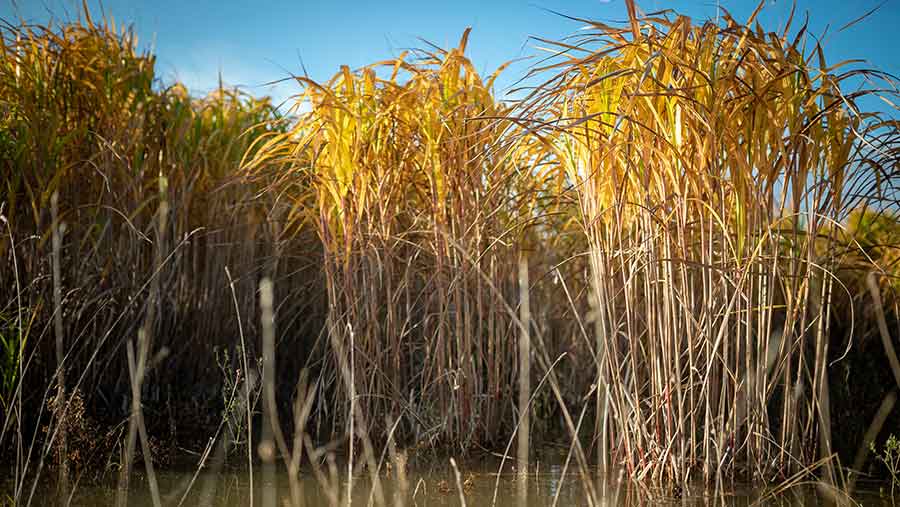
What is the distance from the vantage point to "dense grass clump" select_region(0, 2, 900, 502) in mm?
1962

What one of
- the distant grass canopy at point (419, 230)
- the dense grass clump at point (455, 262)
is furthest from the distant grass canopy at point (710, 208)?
the distant grass canopy at point (419, 230)

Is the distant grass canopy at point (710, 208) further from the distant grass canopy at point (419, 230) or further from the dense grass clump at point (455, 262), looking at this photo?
the distant grass canopy at point (419, 230)

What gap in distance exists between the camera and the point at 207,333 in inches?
122

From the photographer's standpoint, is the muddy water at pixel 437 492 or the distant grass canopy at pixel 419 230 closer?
the muddy water at pixel 437 492

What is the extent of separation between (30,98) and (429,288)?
1.61 metres

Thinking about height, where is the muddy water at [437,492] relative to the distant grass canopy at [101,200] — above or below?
below

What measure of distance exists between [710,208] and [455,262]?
0.97 metres

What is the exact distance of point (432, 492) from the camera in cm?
211

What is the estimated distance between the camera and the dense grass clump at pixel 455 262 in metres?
1.96

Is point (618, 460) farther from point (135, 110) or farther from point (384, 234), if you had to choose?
point (135, 110)

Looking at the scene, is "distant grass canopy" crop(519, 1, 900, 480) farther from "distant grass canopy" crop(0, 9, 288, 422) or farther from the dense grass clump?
"distant grass canopy" crop(0, 9, 288, 422)

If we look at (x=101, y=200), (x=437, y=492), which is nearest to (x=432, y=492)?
(x=437, y=492)

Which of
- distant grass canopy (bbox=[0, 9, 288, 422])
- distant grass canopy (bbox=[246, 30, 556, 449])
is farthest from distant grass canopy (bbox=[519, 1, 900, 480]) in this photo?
distant grass canopy (bbox=[0, 9, 288, 422])

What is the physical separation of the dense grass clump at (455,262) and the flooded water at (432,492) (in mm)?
87
